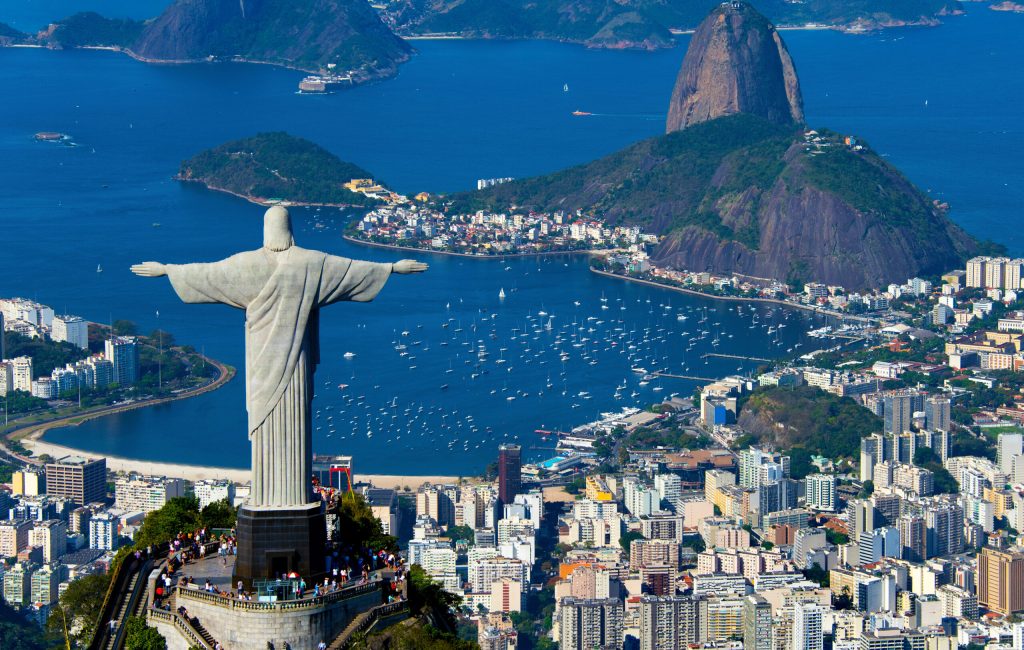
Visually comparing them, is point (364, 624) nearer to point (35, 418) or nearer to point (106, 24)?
point (35, 418)

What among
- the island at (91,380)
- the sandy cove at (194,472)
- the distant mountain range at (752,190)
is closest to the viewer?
Answer: the sandy cove at (194,472)

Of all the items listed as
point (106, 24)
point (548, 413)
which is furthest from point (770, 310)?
point (106, 24)

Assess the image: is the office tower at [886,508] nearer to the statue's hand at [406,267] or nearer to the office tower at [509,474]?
the office tower at [509,474]

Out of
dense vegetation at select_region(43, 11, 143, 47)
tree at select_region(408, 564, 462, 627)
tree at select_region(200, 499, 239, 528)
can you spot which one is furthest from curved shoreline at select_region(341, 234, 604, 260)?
dense vegetation at select_region(43, 11, 143, 47)

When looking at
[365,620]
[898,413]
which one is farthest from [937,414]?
[365,620]

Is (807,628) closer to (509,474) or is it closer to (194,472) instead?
(509,474)

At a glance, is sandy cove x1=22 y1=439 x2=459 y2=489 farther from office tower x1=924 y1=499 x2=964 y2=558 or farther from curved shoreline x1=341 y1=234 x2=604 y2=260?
curved shoreline x1=341 y1=234 x2=604 y2=260

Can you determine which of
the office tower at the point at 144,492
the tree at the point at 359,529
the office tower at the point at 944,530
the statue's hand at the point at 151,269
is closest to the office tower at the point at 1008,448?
the office tower at the point at 944,530
